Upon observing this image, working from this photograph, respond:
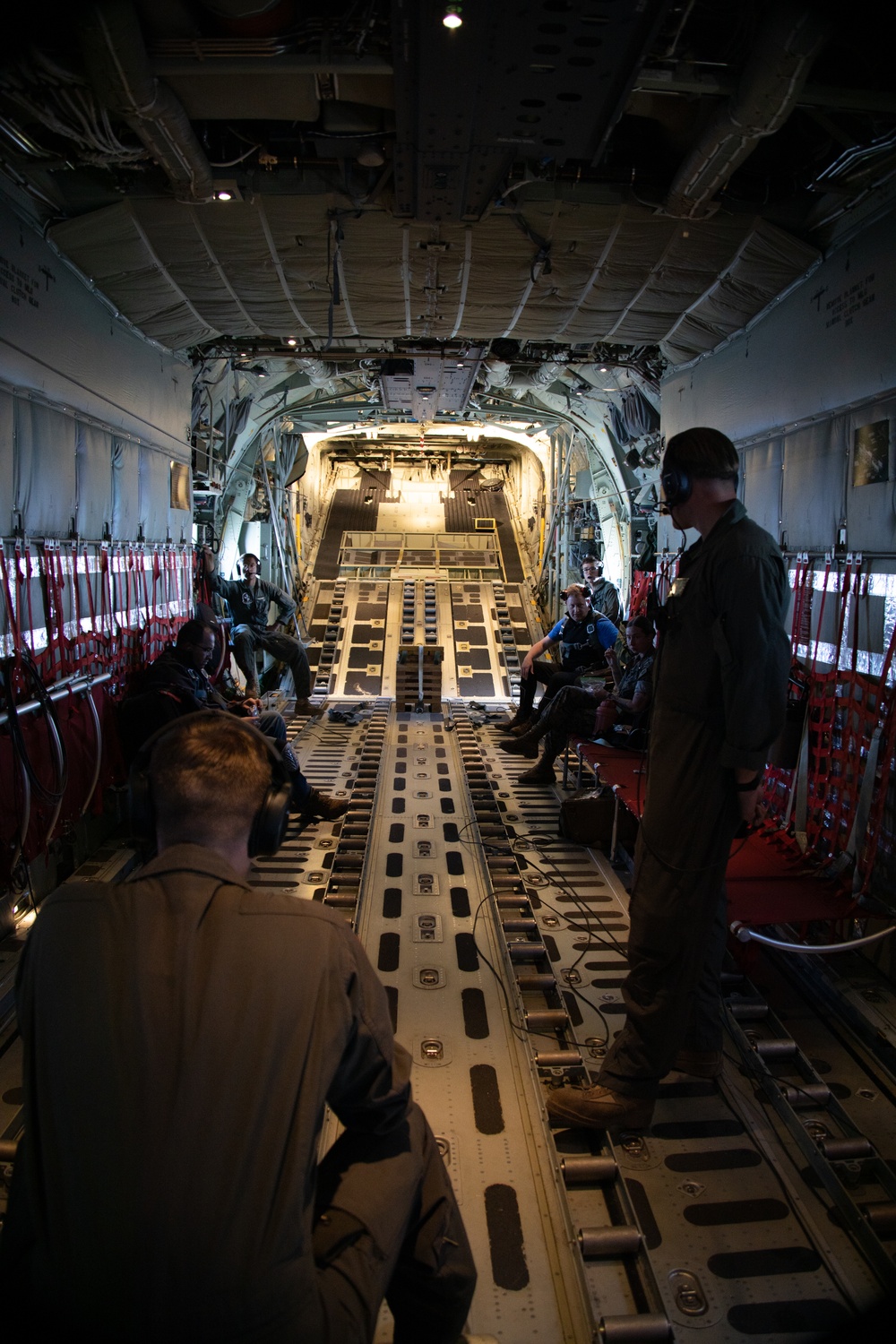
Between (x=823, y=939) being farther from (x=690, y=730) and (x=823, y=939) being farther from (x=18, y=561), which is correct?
(x=18, y=561)

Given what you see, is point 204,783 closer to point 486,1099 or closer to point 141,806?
point 141,806

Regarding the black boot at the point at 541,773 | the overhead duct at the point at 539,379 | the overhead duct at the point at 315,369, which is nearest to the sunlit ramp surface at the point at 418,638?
the black boot at the point at 541,773

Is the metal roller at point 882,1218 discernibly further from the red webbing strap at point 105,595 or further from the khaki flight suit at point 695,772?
the red webbing strap at point 105,595

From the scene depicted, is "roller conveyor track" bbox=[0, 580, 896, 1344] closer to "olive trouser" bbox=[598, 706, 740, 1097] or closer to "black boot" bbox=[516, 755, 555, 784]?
"olive trouser" bbox=[598, 706, 740, 1097]

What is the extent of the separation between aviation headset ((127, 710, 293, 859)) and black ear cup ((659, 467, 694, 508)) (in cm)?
162

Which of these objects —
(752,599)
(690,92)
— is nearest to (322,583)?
(690,92)

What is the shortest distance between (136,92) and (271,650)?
19.7ft

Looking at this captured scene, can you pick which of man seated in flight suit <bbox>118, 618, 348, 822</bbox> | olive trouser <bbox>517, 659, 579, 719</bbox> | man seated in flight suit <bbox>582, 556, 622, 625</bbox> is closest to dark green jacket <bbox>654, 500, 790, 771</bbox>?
man seated in flight suit <bbox>118, 618, 348, 822</bbox>

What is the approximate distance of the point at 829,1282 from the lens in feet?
6.62

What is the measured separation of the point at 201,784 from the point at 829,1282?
2128 millimetres

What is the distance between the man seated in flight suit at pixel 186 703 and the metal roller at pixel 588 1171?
113 inches

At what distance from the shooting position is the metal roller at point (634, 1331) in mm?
1830

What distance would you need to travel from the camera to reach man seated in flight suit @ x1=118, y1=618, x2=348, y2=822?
456 cm

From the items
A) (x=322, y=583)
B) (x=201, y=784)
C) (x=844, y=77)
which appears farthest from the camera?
(x=322, y=583)
